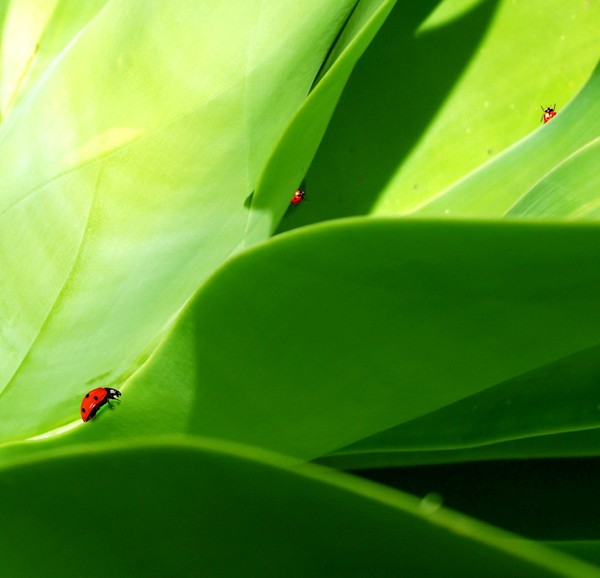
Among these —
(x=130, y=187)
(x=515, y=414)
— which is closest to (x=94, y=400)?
(x=130, y=187)

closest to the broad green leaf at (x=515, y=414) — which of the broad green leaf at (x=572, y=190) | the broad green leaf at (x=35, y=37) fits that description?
the broad green leaf at (x=572, y=190)

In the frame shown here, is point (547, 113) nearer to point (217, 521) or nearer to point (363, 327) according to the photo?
point (363, 327)

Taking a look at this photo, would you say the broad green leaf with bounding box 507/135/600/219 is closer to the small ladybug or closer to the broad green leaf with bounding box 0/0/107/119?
the small ladybug

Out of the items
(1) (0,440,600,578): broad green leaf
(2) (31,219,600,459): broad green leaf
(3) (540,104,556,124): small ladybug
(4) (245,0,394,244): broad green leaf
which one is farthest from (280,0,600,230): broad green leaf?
(1) (0,440,600,578): broad green leaf

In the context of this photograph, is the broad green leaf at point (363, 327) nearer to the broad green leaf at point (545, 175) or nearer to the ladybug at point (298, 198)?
the broad green leaf at point (545, 175)

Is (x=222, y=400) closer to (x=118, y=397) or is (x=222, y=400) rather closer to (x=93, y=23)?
(x=118, y=397)
